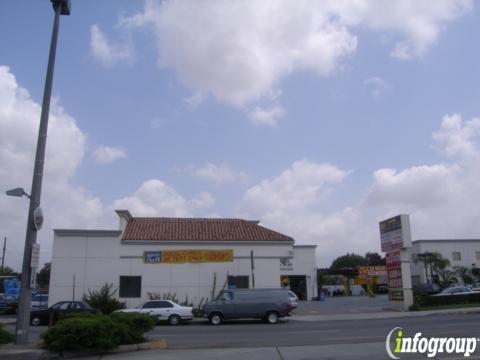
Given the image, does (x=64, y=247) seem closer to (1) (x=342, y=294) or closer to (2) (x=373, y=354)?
(2) (x=373, y=354)

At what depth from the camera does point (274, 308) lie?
26.9 meters

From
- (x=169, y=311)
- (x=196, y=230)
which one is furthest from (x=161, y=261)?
(x=169, y=311)

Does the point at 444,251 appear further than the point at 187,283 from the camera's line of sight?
Yes

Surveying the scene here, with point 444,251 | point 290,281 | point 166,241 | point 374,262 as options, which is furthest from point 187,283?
point 374,262

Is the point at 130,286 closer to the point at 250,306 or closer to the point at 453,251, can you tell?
the point at 250,306

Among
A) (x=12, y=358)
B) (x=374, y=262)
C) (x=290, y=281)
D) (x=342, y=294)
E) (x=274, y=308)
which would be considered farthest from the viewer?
(x=374, y=262)

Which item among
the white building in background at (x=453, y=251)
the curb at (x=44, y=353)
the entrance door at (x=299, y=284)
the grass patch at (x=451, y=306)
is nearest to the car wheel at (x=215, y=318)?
the curb at (x=44, y=353)

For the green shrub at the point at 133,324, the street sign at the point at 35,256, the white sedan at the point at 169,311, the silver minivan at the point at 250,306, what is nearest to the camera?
the green shrub at the point at 133,324

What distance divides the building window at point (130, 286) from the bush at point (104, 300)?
0.62 m

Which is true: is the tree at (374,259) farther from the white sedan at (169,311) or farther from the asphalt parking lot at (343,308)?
the white sedan at (169,311)

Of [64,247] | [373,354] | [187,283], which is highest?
[64,247]

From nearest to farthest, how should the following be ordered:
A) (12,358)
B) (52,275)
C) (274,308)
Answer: (12,358)
(274,308)
(52,275)

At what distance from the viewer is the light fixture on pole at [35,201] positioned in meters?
13.2

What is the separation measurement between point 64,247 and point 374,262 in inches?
3708
